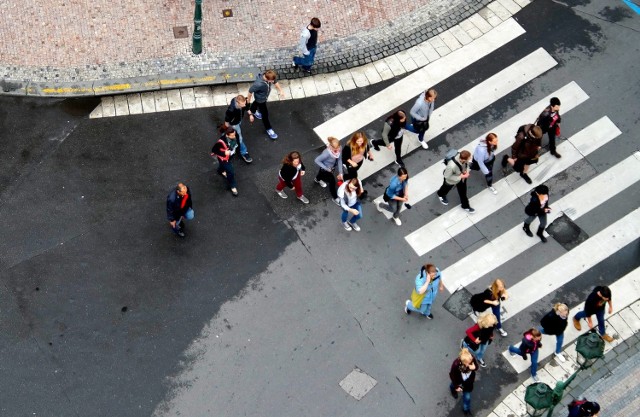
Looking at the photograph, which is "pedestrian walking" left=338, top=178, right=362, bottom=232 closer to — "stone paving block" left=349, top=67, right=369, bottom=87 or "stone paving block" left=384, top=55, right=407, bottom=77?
"stone paving block" left=349, top=67, right=369, bottom=87

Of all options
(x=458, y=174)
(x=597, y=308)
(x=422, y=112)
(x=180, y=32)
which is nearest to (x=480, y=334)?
(x=597, y=308)

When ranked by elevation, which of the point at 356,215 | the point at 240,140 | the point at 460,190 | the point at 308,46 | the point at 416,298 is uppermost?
the point at 308,46

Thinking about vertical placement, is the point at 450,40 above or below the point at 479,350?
above

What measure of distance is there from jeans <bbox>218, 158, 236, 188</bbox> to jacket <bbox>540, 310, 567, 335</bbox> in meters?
6.37

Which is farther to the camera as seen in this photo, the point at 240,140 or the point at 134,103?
the point at 134,103

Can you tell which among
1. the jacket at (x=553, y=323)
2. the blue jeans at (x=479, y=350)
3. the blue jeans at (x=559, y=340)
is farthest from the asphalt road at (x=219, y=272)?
the jacket at (x=553, y=323)

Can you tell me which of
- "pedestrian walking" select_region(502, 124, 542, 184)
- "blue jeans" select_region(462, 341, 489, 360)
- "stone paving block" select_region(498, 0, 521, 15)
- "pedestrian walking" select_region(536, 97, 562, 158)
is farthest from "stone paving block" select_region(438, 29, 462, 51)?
"blue jeans" select_region(462, 341, 489, 360)

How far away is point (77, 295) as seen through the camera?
16312 millimetres

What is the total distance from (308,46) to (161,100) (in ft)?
10.8

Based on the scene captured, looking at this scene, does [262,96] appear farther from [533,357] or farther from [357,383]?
[533,357]

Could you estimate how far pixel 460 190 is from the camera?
17.3 metres

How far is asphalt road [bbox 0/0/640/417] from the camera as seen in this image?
15.6 metres

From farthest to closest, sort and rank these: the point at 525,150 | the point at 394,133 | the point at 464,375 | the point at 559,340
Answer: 1. the point at 394,133
2. the point at 525,150
3. the point at 559,340
4. the point at 464,375

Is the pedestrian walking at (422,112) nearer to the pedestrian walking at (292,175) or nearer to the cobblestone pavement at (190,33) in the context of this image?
the cobblestone pavement at (190,33)
